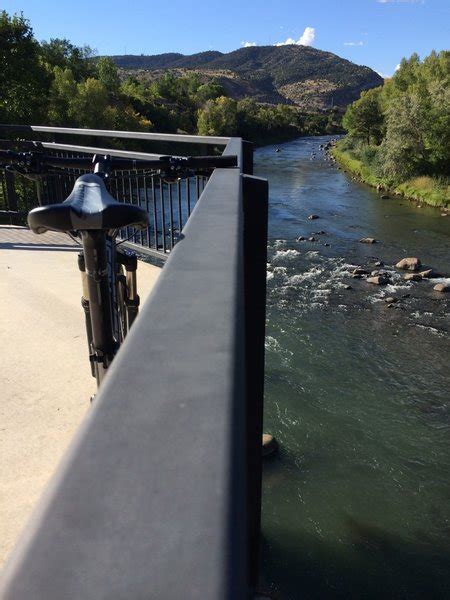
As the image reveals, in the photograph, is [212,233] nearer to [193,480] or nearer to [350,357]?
[193,480]

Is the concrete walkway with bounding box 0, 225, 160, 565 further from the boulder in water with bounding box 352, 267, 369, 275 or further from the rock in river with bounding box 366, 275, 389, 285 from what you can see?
the boulder in water with bounding box 352, 267, 369, 275

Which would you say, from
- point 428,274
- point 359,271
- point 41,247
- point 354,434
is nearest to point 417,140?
point 428,274

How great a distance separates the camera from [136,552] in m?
0.39

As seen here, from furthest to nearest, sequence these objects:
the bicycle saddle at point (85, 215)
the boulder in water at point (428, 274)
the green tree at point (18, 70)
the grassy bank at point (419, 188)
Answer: the grassy bank at point (419, 188) → the green tree at point (18, 70) → the boulder in water at point (428, 274) → the bicycle saddle at point (85, 215)

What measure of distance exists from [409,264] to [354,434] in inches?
394

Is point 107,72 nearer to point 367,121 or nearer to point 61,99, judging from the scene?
point 61,99

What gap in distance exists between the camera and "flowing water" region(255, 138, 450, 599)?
6.79 metres

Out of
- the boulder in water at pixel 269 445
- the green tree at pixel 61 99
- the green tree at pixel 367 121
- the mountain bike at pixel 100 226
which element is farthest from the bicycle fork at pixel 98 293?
the green tree at pixel 367 121

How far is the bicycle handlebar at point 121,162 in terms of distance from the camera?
2.74 meters

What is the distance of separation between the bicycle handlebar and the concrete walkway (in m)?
1.45

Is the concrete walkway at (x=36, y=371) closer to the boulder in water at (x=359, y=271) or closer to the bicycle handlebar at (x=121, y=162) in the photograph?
the bicycle handlebar at (x=121, y=162)

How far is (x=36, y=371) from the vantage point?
3.59 m

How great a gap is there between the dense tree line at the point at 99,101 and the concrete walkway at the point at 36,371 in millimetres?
22152

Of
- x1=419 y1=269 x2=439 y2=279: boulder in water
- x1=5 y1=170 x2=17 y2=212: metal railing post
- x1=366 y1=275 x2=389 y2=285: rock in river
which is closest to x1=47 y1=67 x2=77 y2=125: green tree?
x1=366 y1=275 x2=389 y2=285: rock in river
